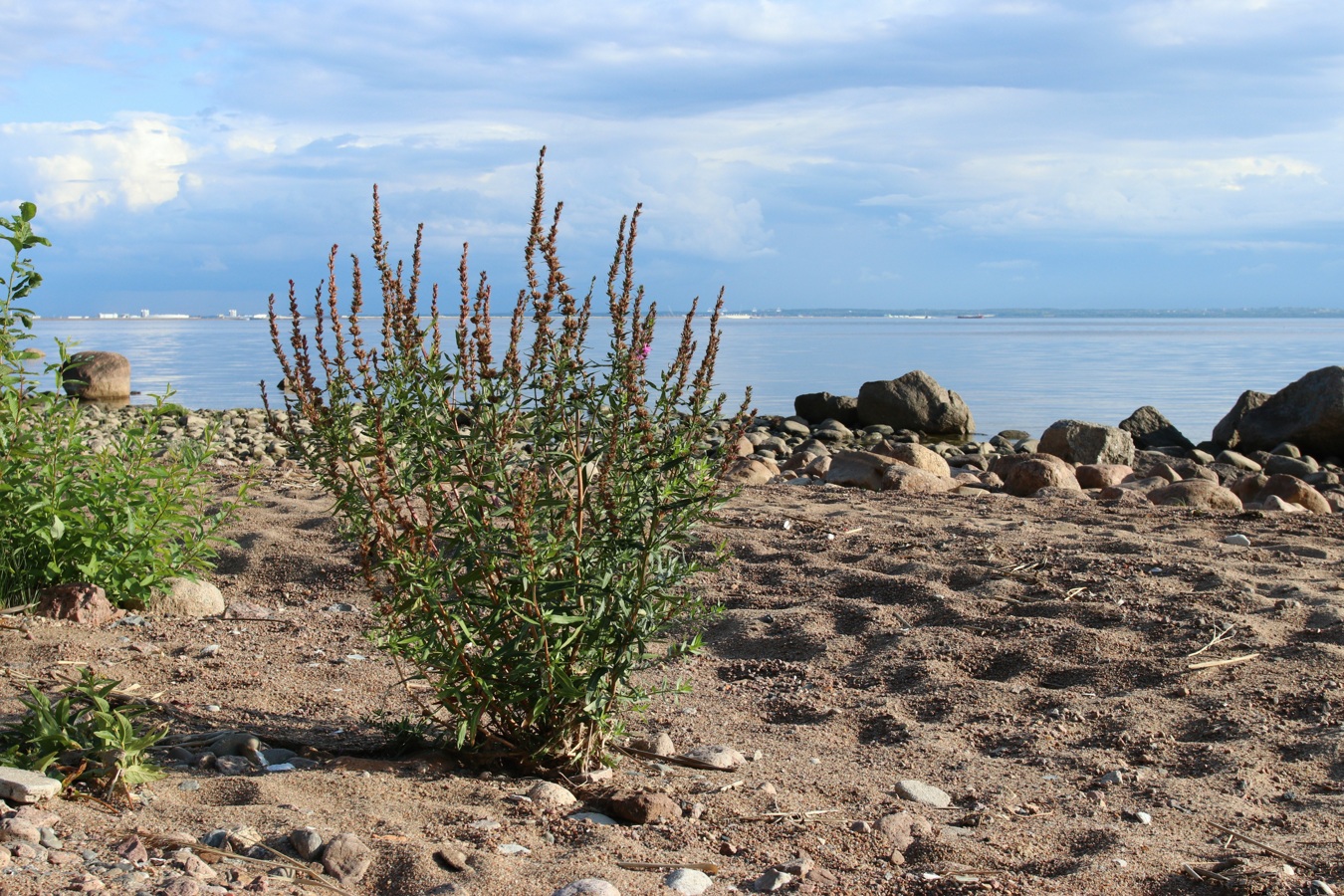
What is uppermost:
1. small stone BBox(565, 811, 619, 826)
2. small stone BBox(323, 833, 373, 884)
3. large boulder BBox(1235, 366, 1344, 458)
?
large boulder BBox(1235, 366, 1344, 458)

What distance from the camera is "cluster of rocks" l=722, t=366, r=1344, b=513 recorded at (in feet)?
33.6

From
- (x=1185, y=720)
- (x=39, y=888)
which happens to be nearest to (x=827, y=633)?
(x=1185, y=720)

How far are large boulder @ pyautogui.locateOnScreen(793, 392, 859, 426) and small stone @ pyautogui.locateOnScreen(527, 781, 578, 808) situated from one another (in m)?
18.1

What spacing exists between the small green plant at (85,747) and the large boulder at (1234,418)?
56.5 ft

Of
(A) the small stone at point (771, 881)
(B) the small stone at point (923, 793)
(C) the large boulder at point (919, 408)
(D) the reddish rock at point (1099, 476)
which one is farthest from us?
(C) the large boulder at point (919, 408)

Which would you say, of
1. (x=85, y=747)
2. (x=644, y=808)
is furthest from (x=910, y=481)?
(x=85, y=747)

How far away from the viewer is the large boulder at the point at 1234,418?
17266mm

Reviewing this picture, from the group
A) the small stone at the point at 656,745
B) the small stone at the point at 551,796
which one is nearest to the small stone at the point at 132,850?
the small stone at the point at 551,796

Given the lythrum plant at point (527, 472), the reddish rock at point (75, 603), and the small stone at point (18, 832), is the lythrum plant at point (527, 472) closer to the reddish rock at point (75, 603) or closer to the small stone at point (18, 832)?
the small stone at point (18, 832)

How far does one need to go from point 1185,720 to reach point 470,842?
284cm

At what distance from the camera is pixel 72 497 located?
4.93 m

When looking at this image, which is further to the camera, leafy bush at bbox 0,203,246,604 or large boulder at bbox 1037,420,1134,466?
large boulder at bbox 1037,420,1134,466

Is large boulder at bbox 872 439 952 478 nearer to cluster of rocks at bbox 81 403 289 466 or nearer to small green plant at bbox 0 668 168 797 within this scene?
cluster of rocks at bbox 81 403 289 466

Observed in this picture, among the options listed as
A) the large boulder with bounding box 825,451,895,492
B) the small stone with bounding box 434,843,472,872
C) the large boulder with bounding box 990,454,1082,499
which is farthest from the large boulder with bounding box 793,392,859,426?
the small stone with bounding box 434,843,472,872
